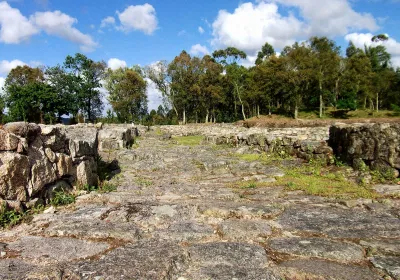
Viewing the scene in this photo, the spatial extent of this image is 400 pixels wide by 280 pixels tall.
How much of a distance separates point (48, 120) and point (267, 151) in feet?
158

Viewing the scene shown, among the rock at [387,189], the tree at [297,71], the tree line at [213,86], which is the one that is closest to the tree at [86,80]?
the tree line at [213,86]

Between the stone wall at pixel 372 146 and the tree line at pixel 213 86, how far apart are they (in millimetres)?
36133

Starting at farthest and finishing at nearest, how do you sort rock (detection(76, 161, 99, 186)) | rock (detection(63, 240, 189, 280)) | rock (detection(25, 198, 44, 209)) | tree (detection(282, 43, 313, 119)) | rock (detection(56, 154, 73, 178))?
tree (detection(282, 43, 313, 119)), rock (detection(76, 161, 99, 186)), rock (detection(56, 154, 73, 178)), rock (detection(25, 198, 44, 209)), rock (detection(63, 240, 189, 280))

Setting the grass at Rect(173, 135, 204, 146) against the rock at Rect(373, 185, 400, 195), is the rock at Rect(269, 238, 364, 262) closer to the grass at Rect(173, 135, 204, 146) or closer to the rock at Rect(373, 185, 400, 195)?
the rock at Rect(373, 185, 400, 195)

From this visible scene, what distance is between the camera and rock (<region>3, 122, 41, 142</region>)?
5.31m

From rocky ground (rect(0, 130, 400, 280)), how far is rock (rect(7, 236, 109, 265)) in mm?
12

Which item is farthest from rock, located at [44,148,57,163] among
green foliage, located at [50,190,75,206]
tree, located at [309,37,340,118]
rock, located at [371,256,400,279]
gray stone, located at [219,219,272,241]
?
tree, located at [309,37,340,118]

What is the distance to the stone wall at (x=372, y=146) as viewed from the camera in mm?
7840

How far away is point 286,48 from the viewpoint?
55344 millimetres

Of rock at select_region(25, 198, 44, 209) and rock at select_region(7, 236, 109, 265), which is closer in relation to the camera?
rock at select_region(7, 236, 109, 265)

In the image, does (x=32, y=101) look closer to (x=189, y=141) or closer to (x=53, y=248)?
(x=189, y=141)

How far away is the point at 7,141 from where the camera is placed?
16.4 feet

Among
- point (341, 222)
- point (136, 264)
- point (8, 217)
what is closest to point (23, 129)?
point (8, 217)

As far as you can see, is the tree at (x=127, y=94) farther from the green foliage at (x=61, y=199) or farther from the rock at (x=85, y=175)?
the green foliage at (x=61, y=199)
